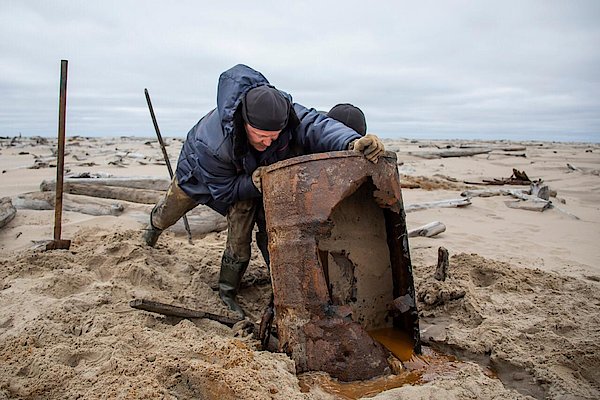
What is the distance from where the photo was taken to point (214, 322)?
3.18 m

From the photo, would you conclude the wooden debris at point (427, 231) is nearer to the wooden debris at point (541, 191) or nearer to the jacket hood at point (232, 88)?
the jacket hood at point (232, 88)

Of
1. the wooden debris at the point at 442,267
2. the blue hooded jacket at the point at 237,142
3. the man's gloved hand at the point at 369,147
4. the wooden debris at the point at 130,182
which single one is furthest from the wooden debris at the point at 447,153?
the man's gloved hand at the point at 369,147

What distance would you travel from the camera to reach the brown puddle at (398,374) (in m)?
2.38

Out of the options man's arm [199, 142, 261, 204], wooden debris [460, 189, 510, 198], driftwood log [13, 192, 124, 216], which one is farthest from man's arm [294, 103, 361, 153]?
wooden debris [460, 189, 510, 198]

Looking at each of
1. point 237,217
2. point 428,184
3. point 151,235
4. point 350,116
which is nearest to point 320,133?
point 237,217

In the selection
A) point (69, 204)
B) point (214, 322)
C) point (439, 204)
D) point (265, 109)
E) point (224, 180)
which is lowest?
point (214, 322)

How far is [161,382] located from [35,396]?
0.53m

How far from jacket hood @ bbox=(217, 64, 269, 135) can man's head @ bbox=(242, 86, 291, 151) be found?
79 millimetres

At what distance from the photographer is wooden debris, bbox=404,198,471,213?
663 cm

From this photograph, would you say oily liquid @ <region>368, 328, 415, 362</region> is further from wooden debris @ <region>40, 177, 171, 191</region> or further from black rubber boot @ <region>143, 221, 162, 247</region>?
wooden debris @ <region>40, 177, 171, 191</region>

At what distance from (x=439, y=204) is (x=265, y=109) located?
15.2 ft

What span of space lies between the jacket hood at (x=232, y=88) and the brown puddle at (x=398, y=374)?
1495mm

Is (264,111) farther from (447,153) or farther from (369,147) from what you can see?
(447,153)

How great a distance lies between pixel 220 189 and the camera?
3.40 meters
